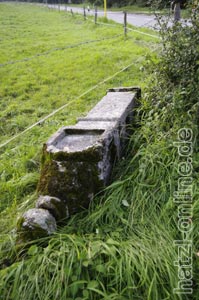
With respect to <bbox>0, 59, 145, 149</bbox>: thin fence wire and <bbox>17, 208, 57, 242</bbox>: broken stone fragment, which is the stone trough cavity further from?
<bbox>0, 59, 145, 149</bbox>: thin fence wire

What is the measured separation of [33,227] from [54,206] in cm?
26

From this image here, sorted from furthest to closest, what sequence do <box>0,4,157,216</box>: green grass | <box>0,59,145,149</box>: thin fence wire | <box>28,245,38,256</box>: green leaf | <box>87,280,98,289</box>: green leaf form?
<box>0,59,145,149</box>: thin fence wire < <box>0,4,157,216</box>: green grass < <box>28,245,38,256</box>: green leaf < <box>87,280,98,289</box>: green leaf

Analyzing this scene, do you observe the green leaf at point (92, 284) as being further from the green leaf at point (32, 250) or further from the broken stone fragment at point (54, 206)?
the broken stone fragment at point (54, 206)

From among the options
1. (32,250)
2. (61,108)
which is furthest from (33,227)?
(61,108)

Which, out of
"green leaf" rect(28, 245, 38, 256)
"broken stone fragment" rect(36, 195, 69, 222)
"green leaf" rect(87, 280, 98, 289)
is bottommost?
"green leaf" rect(87, 280, 98, 289)

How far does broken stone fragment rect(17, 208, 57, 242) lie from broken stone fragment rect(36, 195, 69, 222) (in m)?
0.13

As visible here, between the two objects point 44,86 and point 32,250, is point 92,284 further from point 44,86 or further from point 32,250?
point 44,86

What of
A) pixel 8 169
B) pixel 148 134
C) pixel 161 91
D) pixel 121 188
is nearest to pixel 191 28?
pixel 161 91

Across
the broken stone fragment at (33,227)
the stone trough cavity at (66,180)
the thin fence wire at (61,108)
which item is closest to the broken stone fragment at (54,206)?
the stone trough cavity at (66,180)

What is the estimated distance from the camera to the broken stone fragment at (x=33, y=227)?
212cm

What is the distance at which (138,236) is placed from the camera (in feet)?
6.95

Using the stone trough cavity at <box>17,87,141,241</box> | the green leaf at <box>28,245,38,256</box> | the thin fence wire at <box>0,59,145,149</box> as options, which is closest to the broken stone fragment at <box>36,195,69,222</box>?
the stone trough cavity at <box>17,87,141,241</box>

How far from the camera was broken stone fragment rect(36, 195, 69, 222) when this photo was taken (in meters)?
2.31

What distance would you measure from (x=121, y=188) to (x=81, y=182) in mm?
329
